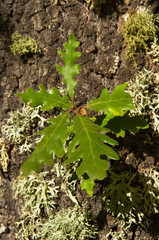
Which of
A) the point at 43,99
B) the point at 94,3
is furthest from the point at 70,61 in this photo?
the point at 94,3

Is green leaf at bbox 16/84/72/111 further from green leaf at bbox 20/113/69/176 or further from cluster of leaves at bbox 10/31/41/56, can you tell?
cluster of leaves at bbox 10/31/41/56

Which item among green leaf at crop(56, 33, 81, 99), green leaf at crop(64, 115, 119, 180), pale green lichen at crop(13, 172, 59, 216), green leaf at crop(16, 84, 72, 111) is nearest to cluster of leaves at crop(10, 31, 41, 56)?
green leaf at crop(56, 33, 81, 99)

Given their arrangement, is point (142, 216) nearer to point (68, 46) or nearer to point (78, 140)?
point (78, 140)

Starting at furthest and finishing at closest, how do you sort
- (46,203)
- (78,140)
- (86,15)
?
(46,203) < (86,15) < (78,140)

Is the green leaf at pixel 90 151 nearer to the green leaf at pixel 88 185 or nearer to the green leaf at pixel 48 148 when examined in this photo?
the green leaf at pixel 48 148

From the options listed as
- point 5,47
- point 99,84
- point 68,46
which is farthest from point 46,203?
point 5,47

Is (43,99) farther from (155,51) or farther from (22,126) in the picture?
(155,51)
